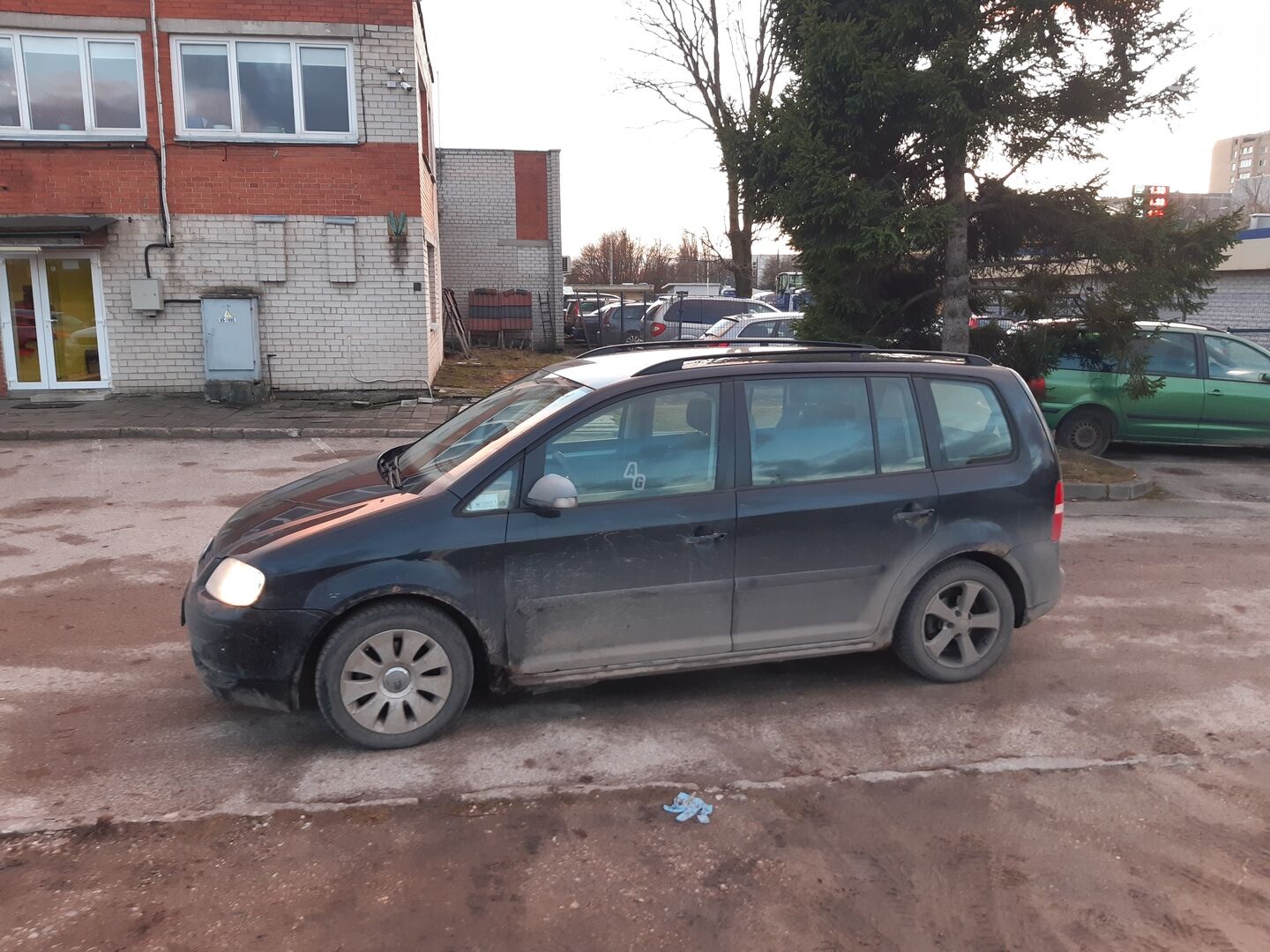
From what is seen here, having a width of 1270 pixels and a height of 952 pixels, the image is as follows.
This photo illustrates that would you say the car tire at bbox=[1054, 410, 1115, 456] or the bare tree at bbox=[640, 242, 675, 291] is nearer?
the car tire at bbox=[1054, 410, 1115, 456]

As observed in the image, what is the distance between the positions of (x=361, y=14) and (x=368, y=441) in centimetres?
680

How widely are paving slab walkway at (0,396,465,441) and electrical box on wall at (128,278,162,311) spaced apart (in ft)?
4.53

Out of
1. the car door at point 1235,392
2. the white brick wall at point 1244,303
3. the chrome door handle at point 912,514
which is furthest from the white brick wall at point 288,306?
the white brick wall at point 1244,303

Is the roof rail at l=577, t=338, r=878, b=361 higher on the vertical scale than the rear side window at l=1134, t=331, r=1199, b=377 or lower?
higher

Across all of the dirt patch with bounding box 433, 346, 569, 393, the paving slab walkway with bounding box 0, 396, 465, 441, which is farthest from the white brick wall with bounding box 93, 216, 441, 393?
the dirt patch with bounding box 433, 346, 569, 393

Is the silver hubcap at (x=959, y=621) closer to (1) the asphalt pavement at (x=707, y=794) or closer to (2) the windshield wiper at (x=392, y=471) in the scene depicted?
(1) the asphalt pavement at (x=707, y=794)

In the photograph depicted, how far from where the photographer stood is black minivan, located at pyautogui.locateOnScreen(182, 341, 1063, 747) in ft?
13.4

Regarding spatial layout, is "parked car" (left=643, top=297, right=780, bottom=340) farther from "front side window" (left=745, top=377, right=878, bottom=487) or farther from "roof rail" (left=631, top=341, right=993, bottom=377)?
"front side window" (left=745, top=377, right=878, bottom=487)

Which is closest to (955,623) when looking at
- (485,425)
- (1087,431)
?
(485,425)

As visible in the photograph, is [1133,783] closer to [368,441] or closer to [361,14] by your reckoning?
[368,441]

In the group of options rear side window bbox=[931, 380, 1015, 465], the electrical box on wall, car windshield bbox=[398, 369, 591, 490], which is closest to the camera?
car windshield bbox=[398, 369, 591, 490]

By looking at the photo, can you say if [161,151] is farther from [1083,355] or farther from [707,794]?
[707,794]

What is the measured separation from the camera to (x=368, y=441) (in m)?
12.2

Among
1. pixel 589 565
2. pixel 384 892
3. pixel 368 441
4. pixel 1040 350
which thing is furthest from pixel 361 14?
pixel 384 892
